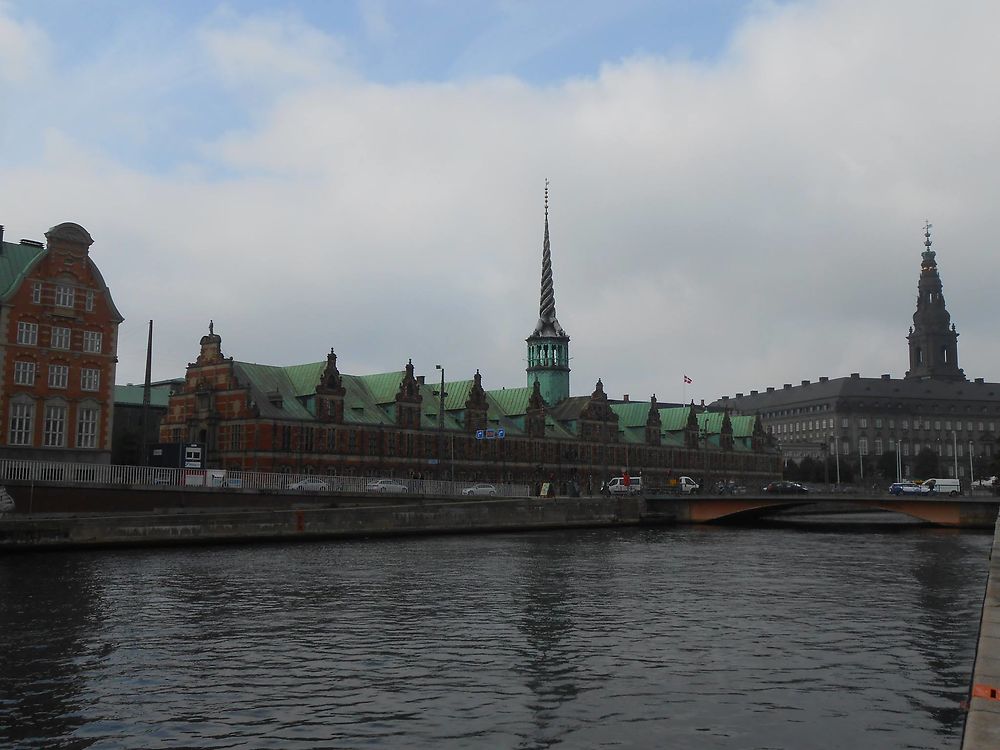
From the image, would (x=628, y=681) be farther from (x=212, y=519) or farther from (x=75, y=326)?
(x=75, y=326)

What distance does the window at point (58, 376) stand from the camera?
7506cm

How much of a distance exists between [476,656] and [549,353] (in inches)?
5322

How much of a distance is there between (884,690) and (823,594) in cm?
1749

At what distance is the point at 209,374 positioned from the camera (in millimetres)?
106625

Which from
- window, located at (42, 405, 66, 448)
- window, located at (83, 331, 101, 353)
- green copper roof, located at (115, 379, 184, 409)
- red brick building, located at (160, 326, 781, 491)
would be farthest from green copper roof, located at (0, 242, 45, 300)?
green copper roof, located at (115, 379, 184, 409)

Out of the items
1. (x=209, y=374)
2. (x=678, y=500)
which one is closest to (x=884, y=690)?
(x=678, y=500)

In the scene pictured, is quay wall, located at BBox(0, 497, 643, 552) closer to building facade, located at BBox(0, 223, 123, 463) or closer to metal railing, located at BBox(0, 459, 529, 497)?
metal railing, located at BBox(0, 459, 529, 497)

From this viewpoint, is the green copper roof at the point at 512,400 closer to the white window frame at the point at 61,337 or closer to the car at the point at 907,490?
the car at the point at 907,490

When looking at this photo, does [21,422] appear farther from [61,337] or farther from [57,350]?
[61,337]

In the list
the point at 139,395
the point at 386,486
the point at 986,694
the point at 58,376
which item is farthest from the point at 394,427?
the point at 986,694

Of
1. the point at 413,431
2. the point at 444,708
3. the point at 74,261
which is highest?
the point at 74,261

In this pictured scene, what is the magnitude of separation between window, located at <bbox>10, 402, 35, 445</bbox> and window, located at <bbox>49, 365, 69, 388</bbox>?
2353 mm

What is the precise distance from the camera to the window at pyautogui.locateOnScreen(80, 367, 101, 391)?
3022 inches

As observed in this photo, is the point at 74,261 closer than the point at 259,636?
No
